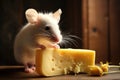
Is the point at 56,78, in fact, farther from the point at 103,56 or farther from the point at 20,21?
the point at 20,21

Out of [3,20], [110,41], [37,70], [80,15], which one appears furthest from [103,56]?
[37,70]

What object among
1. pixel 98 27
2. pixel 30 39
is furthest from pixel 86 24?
pixel 30 39

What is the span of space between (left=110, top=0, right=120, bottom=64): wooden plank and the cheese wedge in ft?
2.34

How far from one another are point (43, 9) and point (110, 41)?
1.70ft

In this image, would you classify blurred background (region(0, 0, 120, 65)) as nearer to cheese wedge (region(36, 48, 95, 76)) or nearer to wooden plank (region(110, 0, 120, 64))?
wooden plank (region(110, 0, 120, 64))

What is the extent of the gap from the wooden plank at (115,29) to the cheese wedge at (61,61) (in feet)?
2.34

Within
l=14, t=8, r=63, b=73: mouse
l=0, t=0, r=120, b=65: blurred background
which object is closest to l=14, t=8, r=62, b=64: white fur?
l=14, t=8, r=63, b=73: mouse

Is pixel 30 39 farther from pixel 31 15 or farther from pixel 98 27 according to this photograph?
pixel 98 27

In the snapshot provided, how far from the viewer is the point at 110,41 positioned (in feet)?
6.31

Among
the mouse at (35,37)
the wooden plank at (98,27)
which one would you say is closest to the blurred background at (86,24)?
the wooden plank at (98,27)

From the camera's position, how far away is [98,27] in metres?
1.88

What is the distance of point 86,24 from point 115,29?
195mm

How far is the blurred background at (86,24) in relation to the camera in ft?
6.13

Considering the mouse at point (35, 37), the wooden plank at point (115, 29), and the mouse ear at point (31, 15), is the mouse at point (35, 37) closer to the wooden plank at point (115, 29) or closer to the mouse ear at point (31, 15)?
the mouse ear at point (31, 15)
